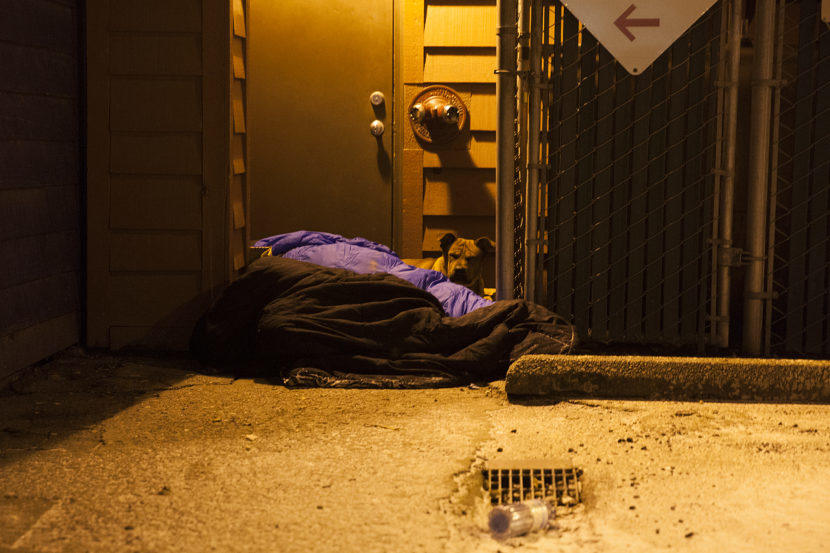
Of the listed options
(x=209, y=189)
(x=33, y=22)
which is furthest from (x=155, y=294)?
(x=33, y=22)

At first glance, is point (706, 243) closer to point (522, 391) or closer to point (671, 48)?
point (671, 48)

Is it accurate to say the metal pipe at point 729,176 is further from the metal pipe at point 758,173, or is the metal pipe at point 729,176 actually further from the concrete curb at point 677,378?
the concrete curb at point 677,378

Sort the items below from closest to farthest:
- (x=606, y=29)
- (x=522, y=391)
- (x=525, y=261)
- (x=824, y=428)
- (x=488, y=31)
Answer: (x=824, y=428), (x=522, y=391), (x=606, y=29), (x=525, y=261), (x=488, y=31)

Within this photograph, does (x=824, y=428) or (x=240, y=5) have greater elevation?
(x=240, y=5)

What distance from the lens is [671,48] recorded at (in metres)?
5.10

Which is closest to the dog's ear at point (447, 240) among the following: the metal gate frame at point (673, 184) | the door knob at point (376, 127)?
the door knob at point (376, 127)

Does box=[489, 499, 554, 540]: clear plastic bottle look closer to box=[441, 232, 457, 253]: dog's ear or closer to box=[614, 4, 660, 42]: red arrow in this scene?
box=[614, 4, 660, 42]: red arrow

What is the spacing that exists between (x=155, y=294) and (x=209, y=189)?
2.14 feet

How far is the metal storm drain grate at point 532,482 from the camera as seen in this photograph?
333cm

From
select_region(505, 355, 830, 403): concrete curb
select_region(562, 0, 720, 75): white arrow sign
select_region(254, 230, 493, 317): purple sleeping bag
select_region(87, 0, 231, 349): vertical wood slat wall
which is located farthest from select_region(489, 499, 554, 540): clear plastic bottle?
select_region(87, 0, 231, 349): vertical wood slat wall

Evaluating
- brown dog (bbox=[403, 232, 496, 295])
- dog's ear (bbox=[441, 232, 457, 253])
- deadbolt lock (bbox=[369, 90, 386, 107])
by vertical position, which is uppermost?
deadbolt lock (bbox=[369, 90, 386, 107])

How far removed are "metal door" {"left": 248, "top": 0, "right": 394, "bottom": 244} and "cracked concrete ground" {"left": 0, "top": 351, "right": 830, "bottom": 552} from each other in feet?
9.45

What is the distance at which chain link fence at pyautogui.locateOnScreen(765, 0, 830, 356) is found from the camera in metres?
5.14

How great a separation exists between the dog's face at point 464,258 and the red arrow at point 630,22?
2241 millimetres
